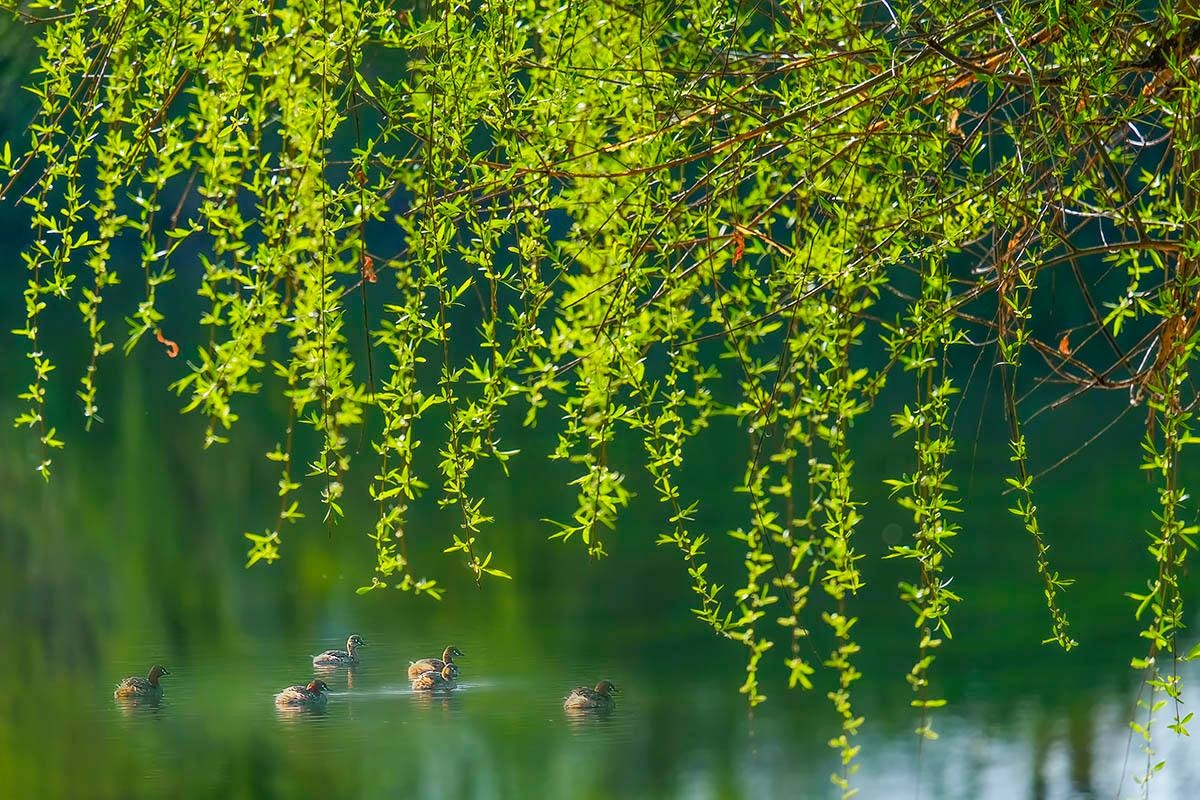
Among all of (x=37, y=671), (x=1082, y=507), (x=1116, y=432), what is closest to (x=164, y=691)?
(x=37, y=671)

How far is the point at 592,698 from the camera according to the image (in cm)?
698

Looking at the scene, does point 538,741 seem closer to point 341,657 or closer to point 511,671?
point 511,671

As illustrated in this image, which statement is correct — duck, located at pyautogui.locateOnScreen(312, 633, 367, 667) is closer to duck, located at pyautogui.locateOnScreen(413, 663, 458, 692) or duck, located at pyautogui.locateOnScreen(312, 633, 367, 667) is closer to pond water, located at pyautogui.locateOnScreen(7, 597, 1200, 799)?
pond water, located at pyautogui.locateOnScreen(7, 597, 1200, 799)

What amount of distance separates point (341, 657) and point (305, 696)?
548 mm

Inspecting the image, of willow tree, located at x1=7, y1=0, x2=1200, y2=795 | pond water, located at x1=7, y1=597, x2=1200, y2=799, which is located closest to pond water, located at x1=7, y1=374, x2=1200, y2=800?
pond water, located at x1=7, y1=597, x2=1200, y2=799

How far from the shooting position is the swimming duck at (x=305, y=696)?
7.20 m

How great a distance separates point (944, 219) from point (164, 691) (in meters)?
6.41

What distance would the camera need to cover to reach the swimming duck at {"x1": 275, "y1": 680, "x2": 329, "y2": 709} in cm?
720

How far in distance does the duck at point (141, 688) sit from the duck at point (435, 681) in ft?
3.95

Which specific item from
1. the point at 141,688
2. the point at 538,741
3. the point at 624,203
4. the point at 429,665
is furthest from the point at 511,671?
the point at 624,203

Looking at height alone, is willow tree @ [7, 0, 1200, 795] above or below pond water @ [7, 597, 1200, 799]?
above

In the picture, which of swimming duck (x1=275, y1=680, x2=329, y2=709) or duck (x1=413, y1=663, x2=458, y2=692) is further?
duck (x1=413, y1=663, x2=458, y2=692)

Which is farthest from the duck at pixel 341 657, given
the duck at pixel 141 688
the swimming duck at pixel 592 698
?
the swimming duck at pixel 592 698

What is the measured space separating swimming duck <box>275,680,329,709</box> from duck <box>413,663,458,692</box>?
1.48 feet
